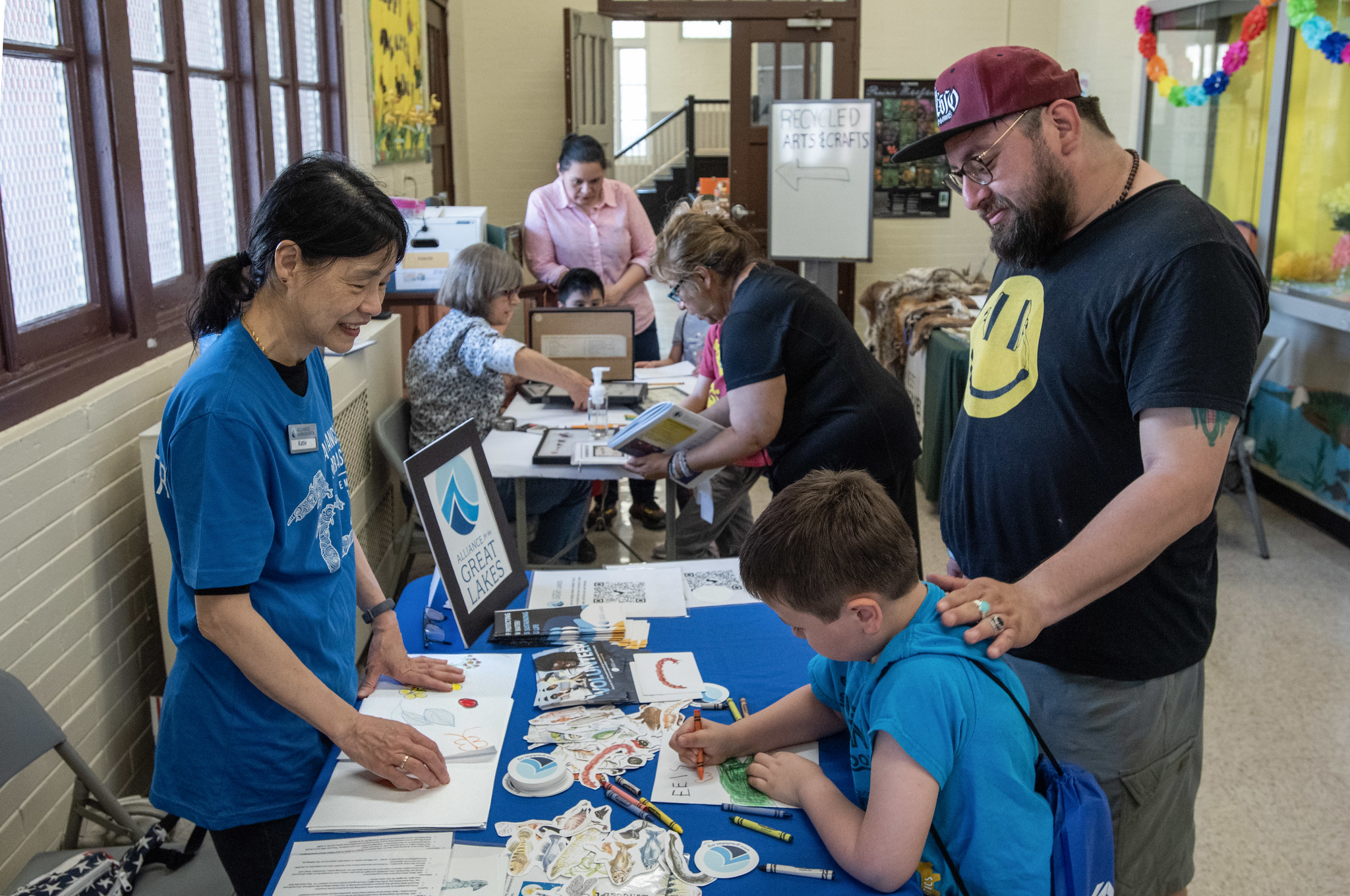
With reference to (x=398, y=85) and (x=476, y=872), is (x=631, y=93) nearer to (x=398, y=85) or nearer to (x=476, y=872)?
(x=398, y=85)

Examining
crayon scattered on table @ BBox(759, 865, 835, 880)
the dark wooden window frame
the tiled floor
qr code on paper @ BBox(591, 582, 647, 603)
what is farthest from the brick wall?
the tiled floor

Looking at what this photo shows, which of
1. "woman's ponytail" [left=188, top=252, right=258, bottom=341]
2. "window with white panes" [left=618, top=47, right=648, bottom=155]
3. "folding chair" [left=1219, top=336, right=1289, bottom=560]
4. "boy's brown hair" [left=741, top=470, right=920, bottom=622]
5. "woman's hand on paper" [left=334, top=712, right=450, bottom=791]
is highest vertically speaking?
"window with white panes" [left=618, top=47, right=648, bottom=155]

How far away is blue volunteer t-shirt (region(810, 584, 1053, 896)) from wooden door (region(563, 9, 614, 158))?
705cm

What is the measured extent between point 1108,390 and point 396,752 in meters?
1.13

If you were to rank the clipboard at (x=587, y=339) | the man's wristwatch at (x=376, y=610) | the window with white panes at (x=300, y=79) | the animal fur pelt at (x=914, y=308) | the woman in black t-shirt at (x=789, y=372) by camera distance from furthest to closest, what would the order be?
the animal fur pelt at (x=914, y=308) < the clipboard at (x=587, y=339) < the window with white panes at (x=300, y=79) < the woman in black t-shirt at (x=789, y=372) < the man's wristwatch at (x=376, y=610)

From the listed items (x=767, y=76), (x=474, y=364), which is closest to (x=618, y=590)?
(x=474, y=364)

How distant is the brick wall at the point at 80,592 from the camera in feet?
6.12

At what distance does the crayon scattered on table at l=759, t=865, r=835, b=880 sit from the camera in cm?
126

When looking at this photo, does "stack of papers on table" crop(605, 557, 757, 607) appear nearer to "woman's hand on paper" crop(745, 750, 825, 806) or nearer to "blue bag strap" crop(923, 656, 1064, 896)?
"woman's hand on paper" crop(745, 750, 825, 806)

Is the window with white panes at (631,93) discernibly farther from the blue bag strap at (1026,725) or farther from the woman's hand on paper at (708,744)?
the blue bag strap at (1026,725)

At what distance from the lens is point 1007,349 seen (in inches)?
65.7

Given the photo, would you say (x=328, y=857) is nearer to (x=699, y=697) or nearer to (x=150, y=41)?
(x=699, y=697)

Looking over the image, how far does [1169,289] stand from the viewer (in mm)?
1399

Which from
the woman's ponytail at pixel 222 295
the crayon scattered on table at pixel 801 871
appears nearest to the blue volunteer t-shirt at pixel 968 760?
the crayon scattered on table at pixel 801 871
